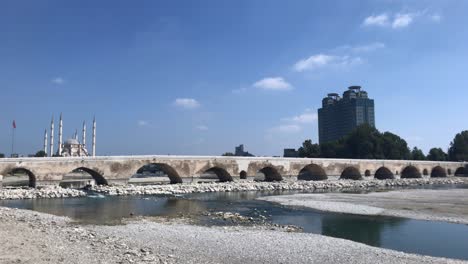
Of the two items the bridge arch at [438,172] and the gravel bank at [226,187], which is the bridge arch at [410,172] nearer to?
the bridge arch at [438,172]

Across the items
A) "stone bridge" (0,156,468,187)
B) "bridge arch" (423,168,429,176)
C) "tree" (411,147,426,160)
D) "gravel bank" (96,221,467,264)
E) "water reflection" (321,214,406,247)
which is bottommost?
"water reflection" (321,214,406,247)

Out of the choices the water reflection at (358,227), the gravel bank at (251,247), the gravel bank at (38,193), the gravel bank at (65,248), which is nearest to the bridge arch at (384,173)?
the water reflection at (358,227)

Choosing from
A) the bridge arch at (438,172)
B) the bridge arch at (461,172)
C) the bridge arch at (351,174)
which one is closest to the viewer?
the bridge arch at (351,174)

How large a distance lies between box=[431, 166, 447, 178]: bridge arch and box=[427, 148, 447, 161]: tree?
25187 mm

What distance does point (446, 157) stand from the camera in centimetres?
10044

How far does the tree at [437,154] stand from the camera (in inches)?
3873

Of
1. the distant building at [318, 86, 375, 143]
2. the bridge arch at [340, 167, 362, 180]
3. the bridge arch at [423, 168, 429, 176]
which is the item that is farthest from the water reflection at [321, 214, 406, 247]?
the distant building at [318, 86, 375, 143]

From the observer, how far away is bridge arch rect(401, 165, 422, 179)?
6919 cm

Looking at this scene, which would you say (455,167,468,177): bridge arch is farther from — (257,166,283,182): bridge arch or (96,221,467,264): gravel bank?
(96,221,467,264): gravel bank

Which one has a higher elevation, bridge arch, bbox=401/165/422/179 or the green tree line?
the green tree line

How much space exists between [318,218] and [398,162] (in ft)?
166

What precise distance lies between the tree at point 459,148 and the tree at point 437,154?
5.53 feet

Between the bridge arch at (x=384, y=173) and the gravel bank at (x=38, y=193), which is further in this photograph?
the bridge arch at (x=384, y=173)

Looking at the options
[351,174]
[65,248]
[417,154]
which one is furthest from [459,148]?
[65,248]
